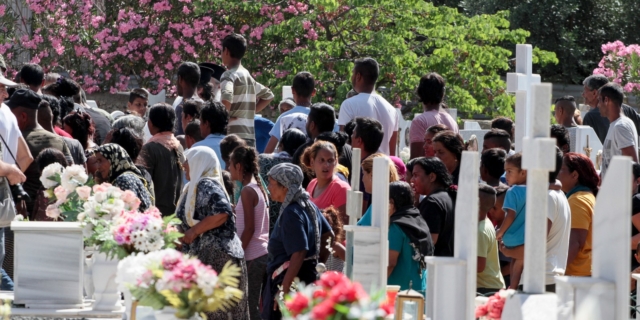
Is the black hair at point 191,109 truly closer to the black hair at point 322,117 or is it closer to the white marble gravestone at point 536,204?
the black hair at point 322,117

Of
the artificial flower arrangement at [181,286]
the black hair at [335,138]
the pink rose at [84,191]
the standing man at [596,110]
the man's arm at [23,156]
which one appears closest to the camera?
the artificial flower arrangement at [181,286]

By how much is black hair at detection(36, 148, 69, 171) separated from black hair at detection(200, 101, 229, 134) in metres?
1.13

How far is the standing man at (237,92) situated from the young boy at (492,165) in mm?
2368

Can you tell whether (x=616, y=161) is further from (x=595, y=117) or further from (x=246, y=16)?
(x=246, y=16)

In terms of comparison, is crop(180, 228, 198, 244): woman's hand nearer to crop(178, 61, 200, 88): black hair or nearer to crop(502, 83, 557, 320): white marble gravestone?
crop(502, 83, 557, 320): white marble gravestone

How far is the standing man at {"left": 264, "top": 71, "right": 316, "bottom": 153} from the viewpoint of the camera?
9422 millimetres

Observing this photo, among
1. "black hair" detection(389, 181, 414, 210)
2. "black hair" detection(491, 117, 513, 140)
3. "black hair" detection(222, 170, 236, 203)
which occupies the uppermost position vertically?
"black hair" detection(491, 117, 513, 140)

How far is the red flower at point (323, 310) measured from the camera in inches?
138

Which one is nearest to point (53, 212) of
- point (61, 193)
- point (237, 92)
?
point (61, 193)

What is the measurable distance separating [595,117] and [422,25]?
5.45 metres

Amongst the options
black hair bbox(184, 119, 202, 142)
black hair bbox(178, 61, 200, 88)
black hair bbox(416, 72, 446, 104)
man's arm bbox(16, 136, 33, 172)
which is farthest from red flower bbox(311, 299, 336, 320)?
black hair bbox(178, 61, 200, 88)

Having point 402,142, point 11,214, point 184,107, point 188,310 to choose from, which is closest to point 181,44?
point 402,142

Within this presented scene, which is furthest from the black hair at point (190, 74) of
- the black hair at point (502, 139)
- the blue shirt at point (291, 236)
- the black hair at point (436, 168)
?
the black hair at point (436, 168)

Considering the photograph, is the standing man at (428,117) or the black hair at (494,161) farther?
the standing man at (428,117)
